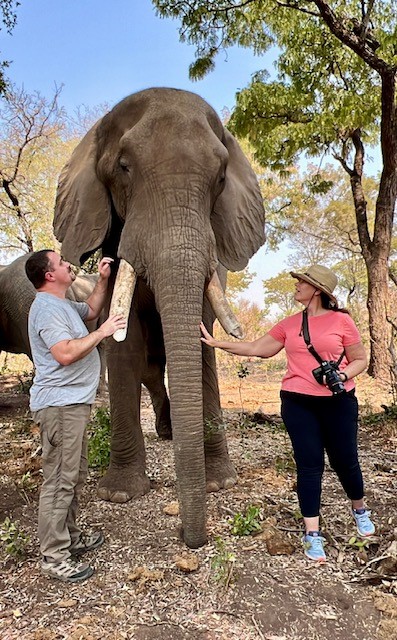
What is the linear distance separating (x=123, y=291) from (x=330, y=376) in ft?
4.88

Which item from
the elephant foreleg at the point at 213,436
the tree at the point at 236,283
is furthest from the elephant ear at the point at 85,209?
the tree at the point at 236,283

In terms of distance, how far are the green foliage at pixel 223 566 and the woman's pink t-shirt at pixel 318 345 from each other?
3.51ft

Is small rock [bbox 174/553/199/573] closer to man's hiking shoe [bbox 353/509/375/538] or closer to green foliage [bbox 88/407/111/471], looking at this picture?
man's hiking shoe [bbox 353/509/375/538]

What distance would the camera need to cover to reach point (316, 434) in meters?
3.36

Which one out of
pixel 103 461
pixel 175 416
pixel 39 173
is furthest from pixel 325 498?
pixel 39 173

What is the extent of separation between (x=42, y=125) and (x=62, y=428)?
17.0 meters

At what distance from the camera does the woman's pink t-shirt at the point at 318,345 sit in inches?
130

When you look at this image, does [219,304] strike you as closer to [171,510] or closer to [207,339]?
[207,339]

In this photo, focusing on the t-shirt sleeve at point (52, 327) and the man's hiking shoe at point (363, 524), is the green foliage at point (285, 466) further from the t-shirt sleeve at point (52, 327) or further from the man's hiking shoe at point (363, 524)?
the t-shirt sleeve at point (52, 327)

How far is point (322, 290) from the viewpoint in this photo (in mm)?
3283

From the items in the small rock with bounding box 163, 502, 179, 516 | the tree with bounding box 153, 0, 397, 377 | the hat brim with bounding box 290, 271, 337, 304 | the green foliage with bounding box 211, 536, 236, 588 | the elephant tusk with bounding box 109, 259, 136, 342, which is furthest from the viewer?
the tree with bounding box 153, 0, 397, 377

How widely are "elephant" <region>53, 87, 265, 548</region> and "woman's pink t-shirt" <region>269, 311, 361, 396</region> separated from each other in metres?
0.45

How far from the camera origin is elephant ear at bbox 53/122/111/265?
4.25 meters

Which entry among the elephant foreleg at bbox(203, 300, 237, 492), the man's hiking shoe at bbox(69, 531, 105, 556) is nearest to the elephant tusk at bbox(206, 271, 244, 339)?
the elephant foreleg at bbox(203, 300, 237, 492)
